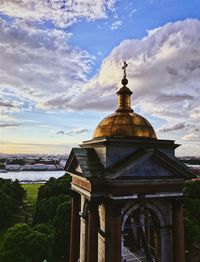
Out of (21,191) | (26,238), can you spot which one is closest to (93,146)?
(26,238)

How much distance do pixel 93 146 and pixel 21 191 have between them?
→ 5797 cm

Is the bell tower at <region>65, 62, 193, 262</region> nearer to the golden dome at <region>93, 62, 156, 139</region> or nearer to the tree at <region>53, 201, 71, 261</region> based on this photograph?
the golden dome at <region>93, 62, 156, 139</region>

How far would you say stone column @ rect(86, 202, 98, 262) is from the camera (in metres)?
13.5

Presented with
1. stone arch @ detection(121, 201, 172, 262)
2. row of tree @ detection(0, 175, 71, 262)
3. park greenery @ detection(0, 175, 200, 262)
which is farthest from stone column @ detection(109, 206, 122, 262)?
row of tree @ detection(0, 175, 71, 262)

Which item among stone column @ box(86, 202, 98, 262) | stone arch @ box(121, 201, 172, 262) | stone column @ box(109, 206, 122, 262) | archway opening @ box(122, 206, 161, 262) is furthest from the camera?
archway opening @ box(122, 206, 161, 262)

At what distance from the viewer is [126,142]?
14.1m

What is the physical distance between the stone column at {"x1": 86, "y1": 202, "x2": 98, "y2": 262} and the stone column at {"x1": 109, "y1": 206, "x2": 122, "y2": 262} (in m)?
0.87

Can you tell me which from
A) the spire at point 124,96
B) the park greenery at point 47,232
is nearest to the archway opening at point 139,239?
the spire at point 124,96

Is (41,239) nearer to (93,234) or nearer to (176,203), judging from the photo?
(93,234)

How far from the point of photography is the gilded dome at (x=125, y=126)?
15016 millimetres

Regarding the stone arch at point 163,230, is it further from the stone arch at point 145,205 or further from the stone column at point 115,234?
the stone column at point 115,234

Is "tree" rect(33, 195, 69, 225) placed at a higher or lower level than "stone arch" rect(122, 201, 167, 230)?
lower

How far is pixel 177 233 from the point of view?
46.4 feet

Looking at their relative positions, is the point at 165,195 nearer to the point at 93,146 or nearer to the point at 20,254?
the point at 93,146
